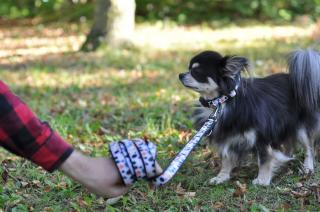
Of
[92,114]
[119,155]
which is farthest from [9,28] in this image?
[119,155]

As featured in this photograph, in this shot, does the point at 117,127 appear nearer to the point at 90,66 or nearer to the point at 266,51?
the point at 90,66

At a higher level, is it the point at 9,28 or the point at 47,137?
the point at 47,137

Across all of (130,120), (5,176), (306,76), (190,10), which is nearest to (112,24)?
(130,120)

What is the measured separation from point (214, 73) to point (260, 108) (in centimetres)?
42

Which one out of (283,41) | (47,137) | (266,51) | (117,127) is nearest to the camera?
(47,137)

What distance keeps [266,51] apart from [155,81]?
8.77ft

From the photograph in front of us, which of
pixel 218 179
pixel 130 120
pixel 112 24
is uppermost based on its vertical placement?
pixel 218 179

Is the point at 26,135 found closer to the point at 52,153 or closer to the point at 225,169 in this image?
the point at 52,153

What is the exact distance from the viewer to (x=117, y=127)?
18.4ft

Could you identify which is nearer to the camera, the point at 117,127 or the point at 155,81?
the point at 117,127

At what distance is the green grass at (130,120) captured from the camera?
144 inches

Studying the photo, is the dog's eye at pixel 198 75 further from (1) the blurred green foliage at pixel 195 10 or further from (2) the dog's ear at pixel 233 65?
(1) the blurred green foliage at pixel 195 10

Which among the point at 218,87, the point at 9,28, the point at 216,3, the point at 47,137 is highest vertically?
the point at 47,137

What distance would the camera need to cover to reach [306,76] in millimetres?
4141
